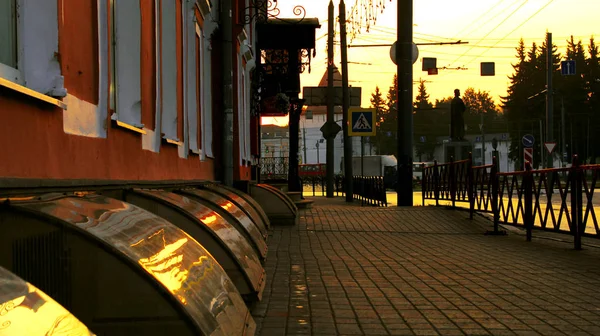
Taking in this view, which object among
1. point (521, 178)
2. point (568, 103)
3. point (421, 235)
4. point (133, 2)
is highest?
point (568, 103)

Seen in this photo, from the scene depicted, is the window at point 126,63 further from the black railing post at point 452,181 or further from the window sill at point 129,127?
the black railing post at point 452,181

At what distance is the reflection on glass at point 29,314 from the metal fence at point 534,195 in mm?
7897

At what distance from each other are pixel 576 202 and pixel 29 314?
336 inches

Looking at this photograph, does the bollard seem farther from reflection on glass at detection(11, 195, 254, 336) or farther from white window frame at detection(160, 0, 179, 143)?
reflection on glass at detection(11, 195, 254, 336)

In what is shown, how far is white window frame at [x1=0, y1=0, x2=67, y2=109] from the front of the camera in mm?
3367

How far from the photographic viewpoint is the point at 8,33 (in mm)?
3309

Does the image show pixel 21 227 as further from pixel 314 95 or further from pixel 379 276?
pixel 314 95

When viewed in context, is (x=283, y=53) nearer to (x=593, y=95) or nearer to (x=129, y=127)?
(x=129, y=127)

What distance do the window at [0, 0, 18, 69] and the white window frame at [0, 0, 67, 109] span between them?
20 millimetres

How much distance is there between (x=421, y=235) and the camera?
459 inches

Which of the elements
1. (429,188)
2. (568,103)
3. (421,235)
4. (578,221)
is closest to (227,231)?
(578,221)

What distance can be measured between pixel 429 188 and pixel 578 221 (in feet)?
26.5

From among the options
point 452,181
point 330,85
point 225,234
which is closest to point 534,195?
point 452,181

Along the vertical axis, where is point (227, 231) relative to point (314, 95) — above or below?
below
